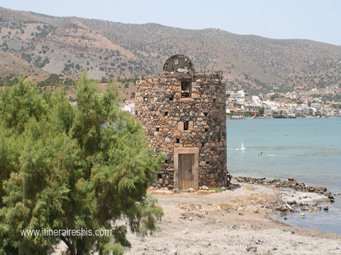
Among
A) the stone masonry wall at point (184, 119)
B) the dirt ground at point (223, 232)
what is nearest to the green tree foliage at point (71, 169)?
the dirt ground at point (223, 232)

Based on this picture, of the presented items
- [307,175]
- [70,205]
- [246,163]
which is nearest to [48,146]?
A: [70,205]

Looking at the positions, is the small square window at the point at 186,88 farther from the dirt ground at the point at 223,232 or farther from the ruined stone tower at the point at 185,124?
the dirt ground at the point at 223,232

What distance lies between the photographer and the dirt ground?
701 inches

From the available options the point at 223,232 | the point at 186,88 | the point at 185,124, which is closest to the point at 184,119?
the point at 185,124

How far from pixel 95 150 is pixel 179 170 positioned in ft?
49.4

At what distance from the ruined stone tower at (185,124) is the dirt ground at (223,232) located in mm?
1051

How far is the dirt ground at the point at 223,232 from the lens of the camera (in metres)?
17.8

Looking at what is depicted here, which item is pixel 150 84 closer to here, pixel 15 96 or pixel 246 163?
pixel 15 96

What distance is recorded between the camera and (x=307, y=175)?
48250 millimetres

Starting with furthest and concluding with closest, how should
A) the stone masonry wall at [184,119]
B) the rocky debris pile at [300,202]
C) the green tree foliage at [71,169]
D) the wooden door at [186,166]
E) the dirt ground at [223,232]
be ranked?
the wooden door at [186,166], the stone masonry wall at [184,119], the rocky debris pile at [300,202], the dirt ground at [223,232], the green tree foliage at [71,169]

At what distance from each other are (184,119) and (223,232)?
27.6 ft

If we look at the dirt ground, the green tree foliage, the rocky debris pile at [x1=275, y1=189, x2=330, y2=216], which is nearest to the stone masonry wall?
the dirt ground

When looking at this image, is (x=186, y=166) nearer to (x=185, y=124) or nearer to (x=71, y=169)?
(x=185, y=124)

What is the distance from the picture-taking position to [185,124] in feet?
90.1
